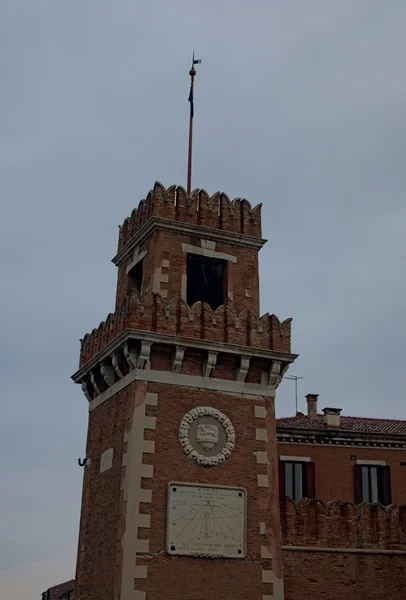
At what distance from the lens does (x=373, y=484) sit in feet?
99.6

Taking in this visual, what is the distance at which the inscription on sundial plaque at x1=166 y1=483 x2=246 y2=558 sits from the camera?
20.8 meters

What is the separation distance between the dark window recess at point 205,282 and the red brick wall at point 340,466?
22.2 ft

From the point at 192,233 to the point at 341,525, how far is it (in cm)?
964

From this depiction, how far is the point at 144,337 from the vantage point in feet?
72.1

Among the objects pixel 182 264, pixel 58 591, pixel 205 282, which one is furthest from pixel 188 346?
pixel 58 591

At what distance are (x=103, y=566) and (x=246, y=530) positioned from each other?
3837 millimetres

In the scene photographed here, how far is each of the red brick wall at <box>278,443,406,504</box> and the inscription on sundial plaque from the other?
8.40m

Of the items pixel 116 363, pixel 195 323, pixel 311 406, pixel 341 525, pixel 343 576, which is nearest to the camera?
pixel 116 363

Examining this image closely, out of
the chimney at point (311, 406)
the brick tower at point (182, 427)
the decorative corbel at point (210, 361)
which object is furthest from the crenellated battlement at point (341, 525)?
the chimney at point (311, 406)

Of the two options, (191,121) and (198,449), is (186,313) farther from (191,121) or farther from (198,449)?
(191,121)

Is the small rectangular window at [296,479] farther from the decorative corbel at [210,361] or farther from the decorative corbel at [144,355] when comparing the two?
the decorative corbel at [144,355]

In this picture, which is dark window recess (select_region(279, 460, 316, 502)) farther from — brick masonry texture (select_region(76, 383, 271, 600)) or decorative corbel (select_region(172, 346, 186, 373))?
decorative corbel (select_region(172, 346, 186, 373))

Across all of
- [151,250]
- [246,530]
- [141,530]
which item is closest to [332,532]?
[246,530]

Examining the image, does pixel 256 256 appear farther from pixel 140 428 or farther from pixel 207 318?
pixel 140 428
